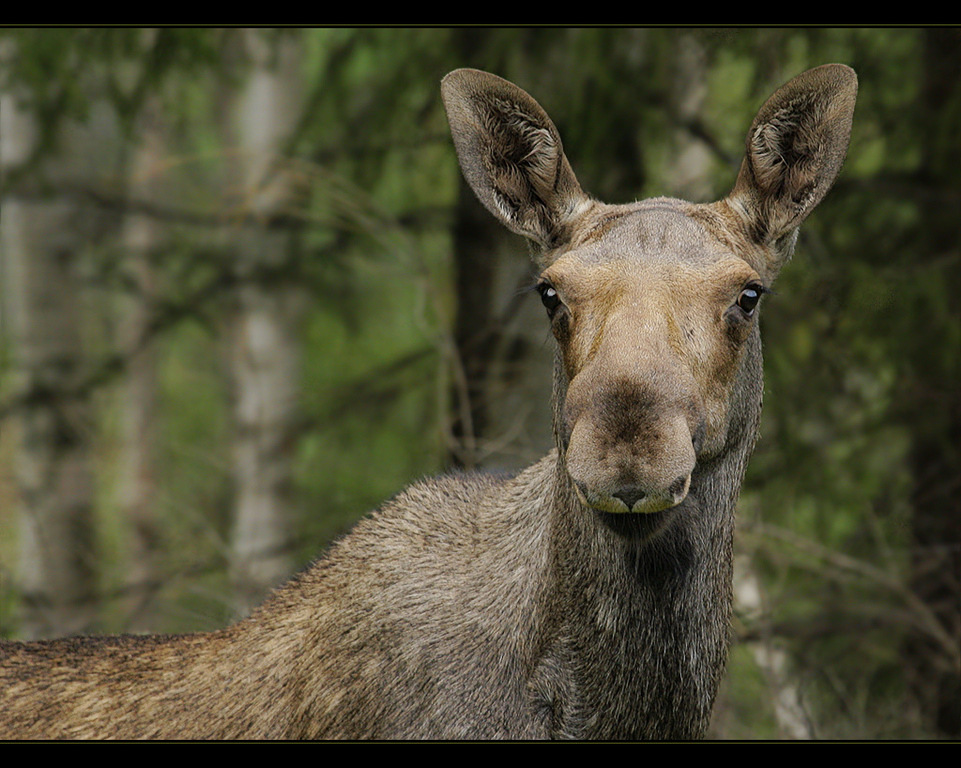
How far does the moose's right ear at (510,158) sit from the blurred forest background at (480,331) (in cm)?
337

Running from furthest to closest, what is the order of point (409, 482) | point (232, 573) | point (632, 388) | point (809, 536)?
1. point (809, 536)
2. point (232, 573)
3. point (409, 482)
4. point (632, 388)

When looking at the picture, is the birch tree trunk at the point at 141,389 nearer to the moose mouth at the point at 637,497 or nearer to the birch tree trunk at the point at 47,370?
the birch tree trunk at the point at 47,370

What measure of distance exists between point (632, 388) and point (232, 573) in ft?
21.1

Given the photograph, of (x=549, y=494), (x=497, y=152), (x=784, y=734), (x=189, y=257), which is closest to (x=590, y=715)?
(x=549, y=494)

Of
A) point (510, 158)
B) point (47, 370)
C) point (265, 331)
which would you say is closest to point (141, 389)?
point (47, 370)

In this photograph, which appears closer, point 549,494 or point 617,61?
point 549,494

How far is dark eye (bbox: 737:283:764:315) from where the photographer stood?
455cm

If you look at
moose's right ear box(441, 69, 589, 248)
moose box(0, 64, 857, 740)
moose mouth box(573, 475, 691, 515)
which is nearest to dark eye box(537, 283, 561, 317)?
moose box(0, 64, 857, 740)

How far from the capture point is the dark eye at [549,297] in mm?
4586

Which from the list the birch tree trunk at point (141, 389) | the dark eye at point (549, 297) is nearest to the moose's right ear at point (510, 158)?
the dark eye at point (549, 297)

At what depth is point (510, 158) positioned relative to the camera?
5.22 m

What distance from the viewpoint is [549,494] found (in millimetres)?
4891

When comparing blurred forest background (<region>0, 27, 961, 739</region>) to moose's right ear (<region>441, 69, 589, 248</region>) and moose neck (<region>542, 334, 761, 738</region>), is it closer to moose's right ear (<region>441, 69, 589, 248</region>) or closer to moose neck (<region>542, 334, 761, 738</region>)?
moose's right ear (<region>441, 69, 589, 248</region>)

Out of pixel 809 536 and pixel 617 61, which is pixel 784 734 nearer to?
pixel 809 536
